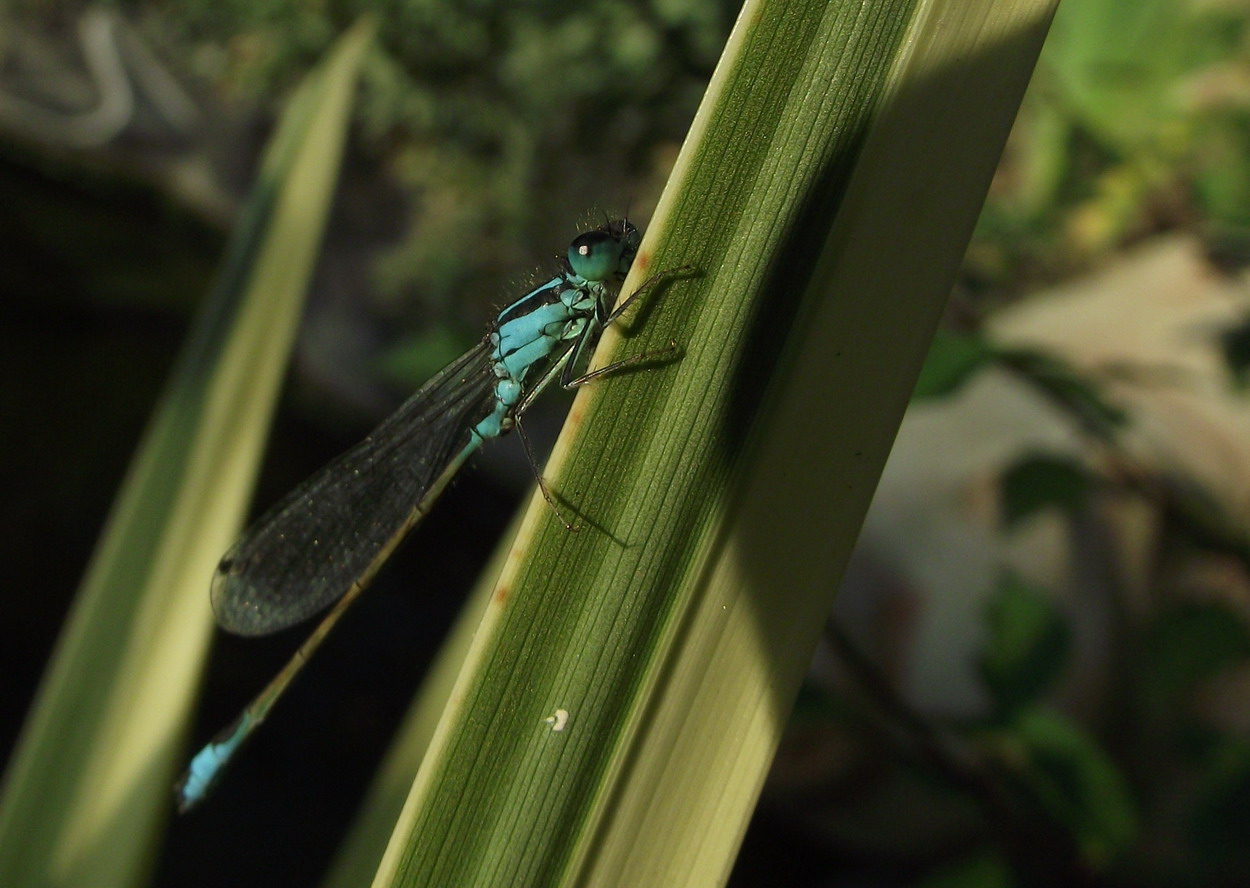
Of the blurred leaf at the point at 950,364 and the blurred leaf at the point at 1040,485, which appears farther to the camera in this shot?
the blurred leaf at the point at 1040,485

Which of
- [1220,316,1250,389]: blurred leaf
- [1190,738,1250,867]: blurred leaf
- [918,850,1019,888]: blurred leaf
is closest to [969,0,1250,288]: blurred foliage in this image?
[1220,316,1250,389]: blurred leaf

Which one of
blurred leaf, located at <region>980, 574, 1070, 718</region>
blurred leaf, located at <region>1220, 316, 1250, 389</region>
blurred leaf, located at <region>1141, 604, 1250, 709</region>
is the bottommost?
blurred leaf, located at <region>980, 574, 1070, 718</region>

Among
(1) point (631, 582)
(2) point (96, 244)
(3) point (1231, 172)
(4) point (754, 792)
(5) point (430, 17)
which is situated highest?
(3) point (1231, 172)

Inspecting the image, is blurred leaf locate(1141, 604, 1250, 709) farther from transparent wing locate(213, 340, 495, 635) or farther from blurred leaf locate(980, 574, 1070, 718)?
transparent wing locate(213, 340, 495, 635)

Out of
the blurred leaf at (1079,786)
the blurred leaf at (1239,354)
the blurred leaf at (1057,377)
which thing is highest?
the blurred leaf at (1239,354)

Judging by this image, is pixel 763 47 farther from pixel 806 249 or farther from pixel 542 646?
pixel 542 646

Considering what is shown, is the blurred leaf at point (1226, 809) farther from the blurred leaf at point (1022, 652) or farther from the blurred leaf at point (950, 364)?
the blurred leaf at point (950, 364)

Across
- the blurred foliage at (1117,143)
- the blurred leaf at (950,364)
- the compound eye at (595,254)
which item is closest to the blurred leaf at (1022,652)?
the blurred leaf at (950,364)

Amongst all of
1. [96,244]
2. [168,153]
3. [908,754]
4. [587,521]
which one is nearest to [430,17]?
[168,153]
